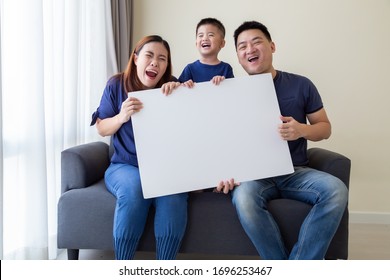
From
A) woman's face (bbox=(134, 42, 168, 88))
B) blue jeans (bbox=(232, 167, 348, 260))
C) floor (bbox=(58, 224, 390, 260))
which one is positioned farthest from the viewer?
floor (bbox=(58, 224, 390, 260))

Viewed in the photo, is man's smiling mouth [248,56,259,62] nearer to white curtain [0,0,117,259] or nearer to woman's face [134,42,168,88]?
woman's face [134,42,168,88]

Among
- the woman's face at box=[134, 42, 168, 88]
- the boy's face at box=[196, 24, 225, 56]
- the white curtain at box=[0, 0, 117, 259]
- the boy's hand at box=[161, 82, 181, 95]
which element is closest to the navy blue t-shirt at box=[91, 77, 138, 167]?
the woman's face at box=[134, 42, 168, 88]

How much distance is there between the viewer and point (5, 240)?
159 centimetres

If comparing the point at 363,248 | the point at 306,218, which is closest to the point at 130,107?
the point at 306,218

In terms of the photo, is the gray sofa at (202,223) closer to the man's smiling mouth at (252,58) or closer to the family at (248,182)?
the family at (248,182)

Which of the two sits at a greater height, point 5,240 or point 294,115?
point 294,115

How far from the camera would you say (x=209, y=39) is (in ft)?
6.44

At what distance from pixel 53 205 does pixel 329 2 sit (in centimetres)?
231

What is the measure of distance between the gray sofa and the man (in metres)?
0.08

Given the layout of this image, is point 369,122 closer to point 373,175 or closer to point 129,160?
point 373,175

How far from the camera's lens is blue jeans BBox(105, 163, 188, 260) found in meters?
1.39

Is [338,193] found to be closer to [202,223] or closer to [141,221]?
[202,223]

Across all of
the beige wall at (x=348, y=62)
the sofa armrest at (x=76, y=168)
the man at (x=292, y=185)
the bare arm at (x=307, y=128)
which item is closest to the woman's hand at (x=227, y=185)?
the man at (x=292, y=185)

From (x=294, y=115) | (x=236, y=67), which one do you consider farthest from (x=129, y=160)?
(x=236, y=67)
